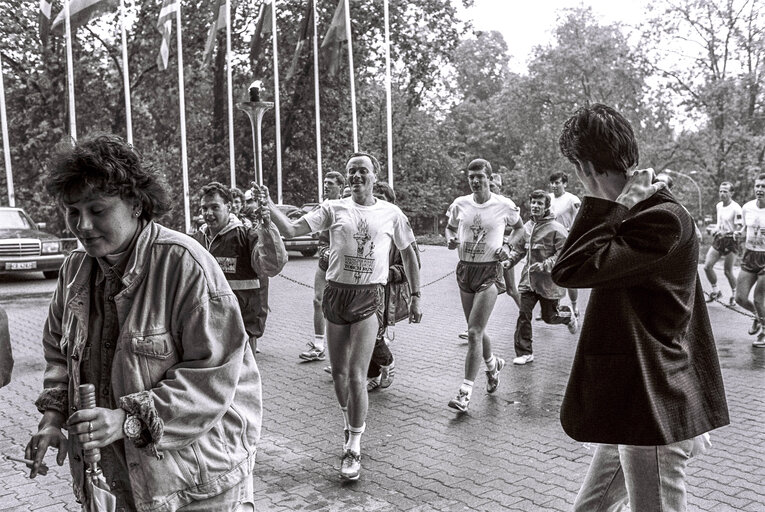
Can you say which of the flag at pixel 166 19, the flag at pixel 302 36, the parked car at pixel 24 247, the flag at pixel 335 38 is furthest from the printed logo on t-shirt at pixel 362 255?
the flag at pixel 302 36

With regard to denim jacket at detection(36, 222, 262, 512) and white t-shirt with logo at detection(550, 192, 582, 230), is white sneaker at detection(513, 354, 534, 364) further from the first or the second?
denim jacket at detection(36, 222, 262, 512)

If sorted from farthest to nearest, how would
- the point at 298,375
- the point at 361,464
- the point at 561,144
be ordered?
1. the point at 298,375
2. the point at 361,464
3. the point at 561,144

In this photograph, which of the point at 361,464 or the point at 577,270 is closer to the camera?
the point at 577,270

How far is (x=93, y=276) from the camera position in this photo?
2.51 metres

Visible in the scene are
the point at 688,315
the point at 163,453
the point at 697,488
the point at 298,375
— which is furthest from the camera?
the point at 298,375

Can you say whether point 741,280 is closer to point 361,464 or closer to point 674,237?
point 361,464

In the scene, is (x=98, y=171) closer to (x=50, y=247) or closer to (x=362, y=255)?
(x=362, y=255)

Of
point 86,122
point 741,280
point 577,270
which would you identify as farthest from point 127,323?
point 86,122

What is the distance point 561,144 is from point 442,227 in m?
46.3

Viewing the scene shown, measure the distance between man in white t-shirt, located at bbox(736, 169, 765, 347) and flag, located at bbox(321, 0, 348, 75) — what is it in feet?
51.4

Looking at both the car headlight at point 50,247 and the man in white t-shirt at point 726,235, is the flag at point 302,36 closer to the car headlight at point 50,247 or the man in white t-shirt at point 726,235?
the car headlight at point 50,247

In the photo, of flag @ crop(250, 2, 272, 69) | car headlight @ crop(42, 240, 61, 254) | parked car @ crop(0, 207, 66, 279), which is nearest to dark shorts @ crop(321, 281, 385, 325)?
parked car @ crop(0, 207, 66, 279)

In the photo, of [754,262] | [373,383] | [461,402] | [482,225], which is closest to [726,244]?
[754,262]

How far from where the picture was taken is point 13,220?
18516mm
